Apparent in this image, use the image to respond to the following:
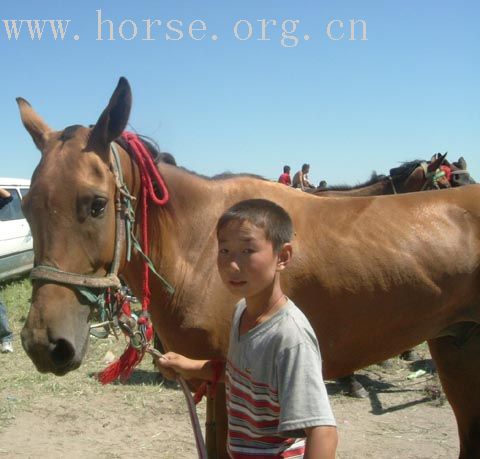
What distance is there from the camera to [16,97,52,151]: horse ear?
2435 millimetres

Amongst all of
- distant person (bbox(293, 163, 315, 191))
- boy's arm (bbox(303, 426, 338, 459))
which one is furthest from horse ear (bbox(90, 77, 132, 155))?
distant person (bbox(293, 163, 315, 191))

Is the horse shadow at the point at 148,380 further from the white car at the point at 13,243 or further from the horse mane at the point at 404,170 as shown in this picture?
the white car at the point at 13,243

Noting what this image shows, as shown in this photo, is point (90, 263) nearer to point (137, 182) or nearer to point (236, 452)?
point (137, 182)

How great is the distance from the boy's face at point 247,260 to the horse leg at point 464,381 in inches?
79.5

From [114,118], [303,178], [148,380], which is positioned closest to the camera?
[114,118]

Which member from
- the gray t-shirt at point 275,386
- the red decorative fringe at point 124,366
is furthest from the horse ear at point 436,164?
the gray t-shirt at point 275,386

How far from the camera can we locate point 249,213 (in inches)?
62.8

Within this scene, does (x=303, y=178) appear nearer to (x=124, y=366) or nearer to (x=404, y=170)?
(x=404, y=170)

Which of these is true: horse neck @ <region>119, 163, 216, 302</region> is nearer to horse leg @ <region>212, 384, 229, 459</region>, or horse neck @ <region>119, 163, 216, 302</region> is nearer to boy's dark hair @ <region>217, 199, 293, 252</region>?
horse leg @ <region>212, 384, 229, 459</region>

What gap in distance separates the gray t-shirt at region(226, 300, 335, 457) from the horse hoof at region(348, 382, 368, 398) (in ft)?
11.5

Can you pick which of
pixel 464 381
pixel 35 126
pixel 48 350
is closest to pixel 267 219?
pixel 48 350

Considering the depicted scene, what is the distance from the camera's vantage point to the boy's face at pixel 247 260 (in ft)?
5.13

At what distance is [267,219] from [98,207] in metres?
0.84

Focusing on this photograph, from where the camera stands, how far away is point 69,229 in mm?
2053
